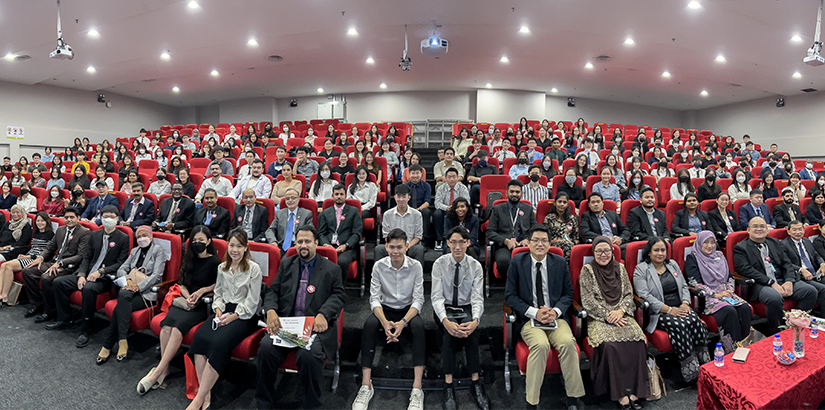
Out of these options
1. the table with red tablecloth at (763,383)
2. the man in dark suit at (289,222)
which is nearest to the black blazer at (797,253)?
the table with red tablecloth at (763,383)

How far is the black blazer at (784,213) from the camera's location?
469cm

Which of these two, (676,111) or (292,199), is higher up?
(676,111)

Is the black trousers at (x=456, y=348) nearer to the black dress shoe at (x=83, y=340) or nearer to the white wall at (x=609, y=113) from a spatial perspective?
the black dress shoe at (x=83, y=340)

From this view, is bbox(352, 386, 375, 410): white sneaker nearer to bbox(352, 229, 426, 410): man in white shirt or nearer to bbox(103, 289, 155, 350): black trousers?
bbox(352, 229, 426, 410): man in white shirt

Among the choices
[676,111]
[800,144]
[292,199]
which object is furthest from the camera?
[676,111]

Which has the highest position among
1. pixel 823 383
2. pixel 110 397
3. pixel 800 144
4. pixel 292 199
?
pixel 800 144

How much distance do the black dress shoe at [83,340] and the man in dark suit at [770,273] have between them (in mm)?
5684

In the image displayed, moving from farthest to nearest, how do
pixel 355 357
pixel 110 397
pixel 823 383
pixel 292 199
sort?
pixel 292 199 < pixel 355 357 < pixel 110 397 < pixel 823 383

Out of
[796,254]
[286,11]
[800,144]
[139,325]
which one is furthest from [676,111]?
[139,325]

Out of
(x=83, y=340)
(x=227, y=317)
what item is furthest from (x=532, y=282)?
(x=83, y=340)

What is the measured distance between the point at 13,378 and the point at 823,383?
532 centimetres

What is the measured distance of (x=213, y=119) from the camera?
15.6m

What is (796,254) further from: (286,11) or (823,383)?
(286,11)

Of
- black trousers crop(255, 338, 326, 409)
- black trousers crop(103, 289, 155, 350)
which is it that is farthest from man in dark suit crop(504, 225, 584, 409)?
black trousers crop(103, 289, 155, 350)
